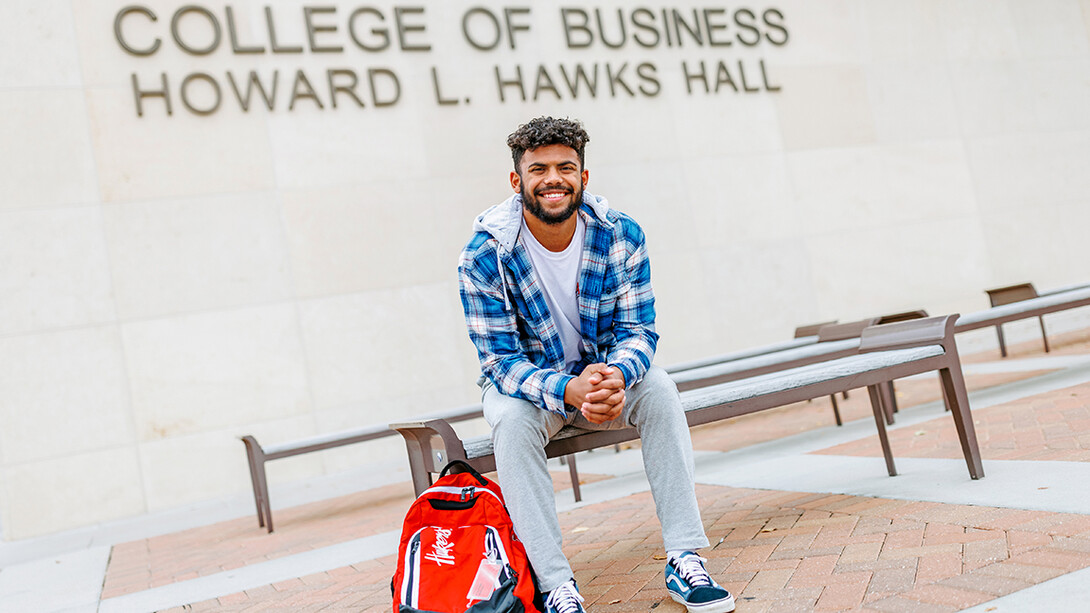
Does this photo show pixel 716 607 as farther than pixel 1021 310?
No

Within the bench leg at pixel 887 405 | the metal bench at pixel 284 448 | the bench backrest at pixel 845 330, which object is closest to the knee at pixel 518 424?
the metal bench at pixel 284 448

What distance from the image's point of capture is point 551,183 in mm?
2811

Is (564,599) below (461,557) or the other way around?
below

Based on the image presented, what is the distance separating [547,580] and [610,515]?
1711mm

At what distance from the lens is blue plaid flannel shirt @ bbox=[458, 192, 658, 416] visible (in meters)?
2.80

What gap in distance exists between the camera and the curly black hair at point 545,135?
2.84 meters

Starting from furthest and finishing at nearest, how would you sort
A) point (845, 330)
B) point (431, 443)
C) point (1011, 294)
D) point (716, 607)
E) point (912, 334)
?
1. point (1011, 294)
2. point (845, 330)
3. point (912, 334)
4. point (431, 443)
5. point (716, 607)

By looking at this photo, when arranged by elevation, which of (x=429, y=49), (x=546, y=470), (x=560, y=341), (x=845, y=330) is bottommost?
(x=546, y=470)

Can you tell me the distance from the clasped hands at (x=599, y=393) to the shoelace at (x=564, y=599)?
49 centimetres

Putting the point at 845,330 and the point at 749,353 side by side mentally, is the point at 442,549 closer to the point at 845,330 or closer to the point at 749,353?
the point at 845,330

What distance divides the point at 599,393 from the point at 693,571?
569mm

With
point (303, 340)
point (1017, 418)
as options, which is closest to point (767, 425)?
point (1017, 418)

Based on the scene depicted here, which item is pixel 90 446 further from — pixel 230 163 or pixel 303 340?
pixel 230 163

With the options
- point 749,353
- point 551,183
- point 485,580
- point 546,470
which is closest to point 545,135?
point 551,183
